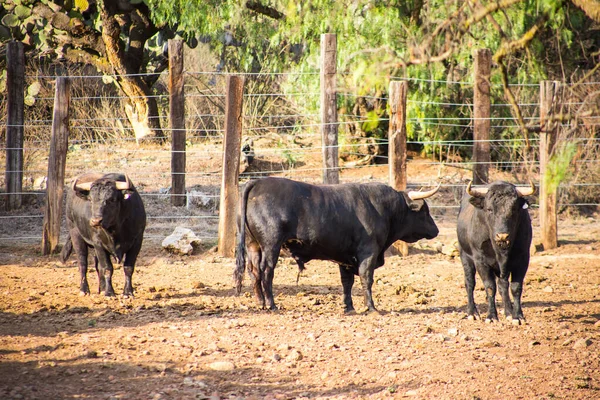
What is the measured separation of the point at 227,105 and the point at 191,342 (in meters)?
5.11

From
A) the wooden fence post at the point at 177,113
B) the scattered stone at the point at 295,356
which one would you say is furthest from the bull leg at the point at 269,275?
the wooden fence post at the point at 177,113

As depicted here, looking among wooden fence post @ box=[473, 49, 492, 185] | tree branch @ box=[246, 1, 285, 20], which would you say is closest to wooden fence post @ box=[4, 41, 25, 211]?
tree branch @ box=[246, 1, 285, 20]

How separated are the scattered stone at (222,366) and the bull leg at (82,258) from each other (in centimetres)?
348

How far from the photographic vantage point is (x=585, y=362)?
6.56 metres

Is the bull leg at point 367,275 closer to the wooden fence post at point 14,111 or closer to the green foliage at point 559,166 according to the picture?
the green foliage at point 559,166

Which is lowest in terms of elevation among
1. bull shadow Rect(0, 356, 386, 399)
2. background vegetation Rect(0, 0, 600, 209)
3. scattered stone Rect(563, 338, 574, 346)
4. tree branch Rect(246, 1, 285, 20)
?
bull shadow Rect(0, 356, 386, 399)

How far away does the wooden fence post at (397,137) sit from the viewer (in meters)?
11.4

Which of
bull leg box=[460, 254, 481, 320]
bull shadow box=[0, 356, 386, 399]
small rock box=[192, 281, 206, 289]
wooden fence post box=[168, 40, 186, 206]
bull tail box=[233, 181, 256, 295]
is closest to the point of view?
bull shadow box=[0, 356, 386, 399]

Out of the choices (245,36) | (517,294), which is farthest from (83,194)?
(245,36)

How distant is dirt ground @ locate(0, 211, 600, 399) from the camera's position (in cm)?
585

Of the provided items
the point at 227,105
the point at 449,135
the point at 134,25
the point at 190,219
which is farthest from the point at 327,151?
the point at 134,25

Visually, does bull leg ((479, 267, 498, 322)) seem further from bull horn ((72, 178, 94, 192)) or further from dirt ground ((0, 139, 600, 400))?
bull horn ((72, 178, 94, 192))

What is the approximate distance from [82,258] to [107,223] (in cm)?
84

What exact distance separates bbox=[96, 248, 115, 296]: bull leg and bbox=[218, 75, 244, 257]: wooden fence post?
7.64ft
